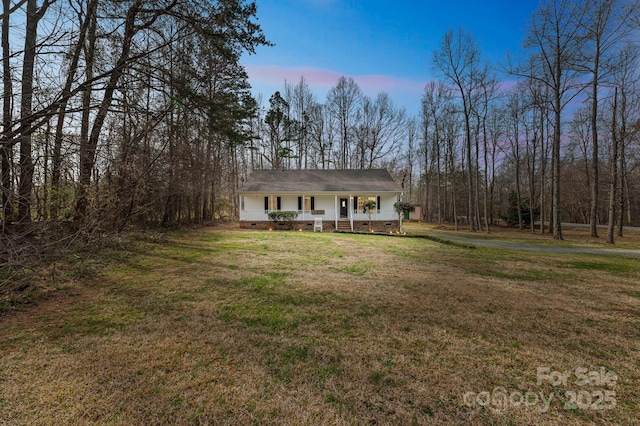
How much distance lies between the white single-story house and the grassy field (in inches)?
447

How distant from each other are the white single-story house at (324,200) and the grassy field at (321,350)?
11356 mm

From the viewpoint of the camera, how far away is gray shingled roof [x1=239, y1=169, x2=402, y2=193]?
1727cm

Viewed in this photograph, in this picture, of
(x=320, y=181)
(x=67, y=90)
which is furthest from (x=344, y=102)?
(x=67, y=90)

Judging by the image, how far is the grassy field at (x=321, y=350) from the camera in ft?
6.25

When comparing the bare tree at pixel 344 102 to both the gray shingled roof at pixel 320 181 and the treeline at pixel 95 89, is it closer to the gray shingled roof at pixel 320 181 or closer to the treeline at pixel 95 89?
the gray shingled roof at pixel 320 181

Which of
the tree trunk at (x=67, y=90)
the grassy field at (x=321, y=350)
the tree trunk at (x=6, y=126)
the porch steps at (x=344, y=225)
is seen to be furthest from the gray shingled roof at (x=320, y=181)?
the tree trunk at (x=6, y=126)

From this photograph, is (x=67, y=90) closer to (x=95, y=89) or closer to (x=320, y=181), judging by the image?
(x=95, y=89)

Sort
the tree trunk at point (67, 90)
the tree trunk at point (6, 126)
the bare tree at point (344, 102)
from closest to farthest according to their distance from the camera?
1. the tree trunk at point (6, 126)
2. the tree trunk at point (67, 90)
3. the bare tree at point (344, 102)

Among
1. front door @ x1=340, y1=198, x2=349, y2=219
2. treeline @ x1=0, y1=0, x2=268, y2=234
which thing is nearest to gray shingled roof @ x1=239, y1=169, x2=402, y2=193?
front door @ x1=340, y1=198, x2=349, y2=219

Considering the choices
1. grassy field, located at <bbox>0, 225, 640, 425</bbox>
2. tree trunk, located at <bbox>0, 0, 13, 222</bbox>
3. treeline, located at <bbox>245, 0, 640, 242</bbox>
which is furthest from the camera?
treeline, located at <bbox>245, 0, 640, 242</bbox>

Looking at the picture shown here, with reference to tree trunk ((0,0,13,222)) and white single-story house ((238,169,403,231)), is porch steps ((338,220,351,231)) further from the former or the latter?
tree trunk ((0,0,13,222))

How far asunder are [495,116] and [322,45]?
1612cm

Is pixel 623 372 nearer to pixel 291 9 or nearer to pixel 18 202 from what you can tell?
pixel 18 202

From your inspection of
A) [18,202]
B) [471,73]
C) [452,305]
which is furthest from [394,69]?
[18,202]
